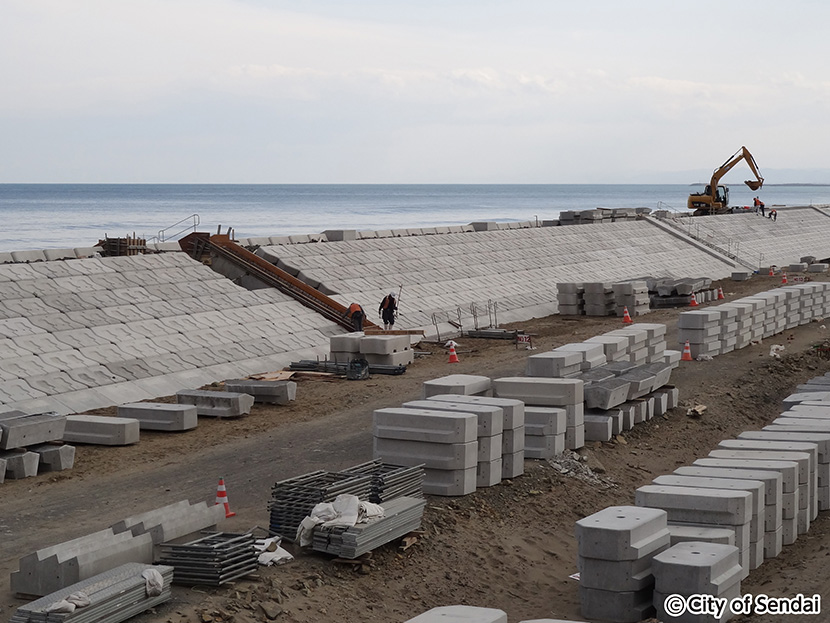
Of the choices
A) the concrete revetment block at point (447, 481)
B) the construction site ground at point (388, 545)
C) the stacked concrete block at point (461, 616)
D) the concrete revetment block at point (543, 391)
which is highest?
the concrete revetment block at point (543, 391)

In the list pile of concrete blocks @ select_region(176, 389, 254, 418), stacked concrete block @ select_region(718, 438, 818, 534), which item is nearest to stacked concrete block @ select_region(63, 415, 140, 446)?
pile of concrete blocks @ select_region(176, 389, 254, 418)

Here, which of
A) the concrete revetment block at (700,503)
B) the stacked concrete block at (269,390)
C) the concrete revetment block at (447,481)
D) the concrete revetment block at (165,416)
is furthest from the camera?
the stacked concrete block at (269,390)

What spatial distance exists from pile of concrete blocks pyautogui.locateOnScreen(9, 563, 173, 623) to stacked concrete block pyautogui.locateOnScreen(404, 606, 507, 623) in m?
2.42

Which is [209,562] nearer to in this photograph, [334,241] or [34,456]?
[34,456]

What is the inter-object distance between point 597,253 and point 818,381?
22.5 m

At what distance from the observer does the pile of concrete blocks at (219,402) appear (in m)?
17.4

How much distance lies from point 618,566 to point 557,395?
17.5ft

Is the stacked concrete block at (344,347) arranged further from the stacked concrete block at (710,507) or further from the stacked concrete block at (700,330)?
the stacked concrete block at (710,507)

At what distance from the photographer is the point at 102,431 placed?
15.7m

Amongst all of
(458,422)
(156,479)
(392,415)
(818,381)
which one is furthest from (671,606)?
(818,381)

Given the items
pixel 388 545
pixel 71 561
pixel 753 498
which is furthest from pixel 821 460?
pixel 71 561

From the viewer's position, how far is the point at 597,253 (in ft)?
137

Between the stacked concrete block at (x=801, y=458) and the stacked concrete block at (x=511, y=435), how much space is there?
9.30 feet

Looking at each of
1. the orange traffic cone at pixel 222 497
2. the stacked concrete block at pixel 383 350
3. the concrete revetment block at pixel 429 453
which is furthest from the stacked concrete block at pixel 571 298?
the orange traffic cone at pixel 222 497
